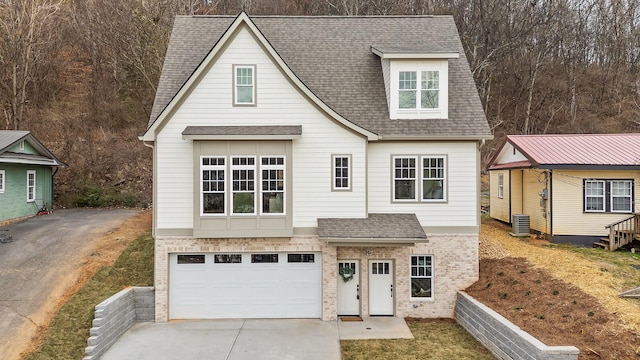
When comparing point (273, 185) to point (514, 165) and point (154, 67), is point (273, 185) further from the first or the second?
point (154, 67)

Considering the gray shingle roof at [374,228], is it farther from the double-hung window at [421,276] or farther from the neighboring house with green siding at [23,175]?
the neighboring house with green siding at [23,175]

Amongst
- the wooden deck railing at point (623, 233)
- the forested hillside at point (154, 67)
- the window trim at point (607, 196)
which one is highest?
the forested hillside at point (154, 67)

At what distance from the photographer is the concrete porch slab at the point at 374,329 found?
11422 millimetres

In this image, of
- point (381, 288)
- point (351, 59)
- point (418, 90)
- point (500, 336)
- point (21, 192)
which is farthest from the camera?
point (21, 192)

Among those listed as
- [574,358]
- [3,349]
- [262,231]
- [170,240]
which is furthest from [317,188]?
[3,349]

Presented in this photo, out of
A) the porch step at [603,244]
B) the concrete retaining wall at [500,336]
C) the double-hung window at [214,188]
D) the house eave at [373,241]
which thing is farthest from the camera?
the porch step at [603,244]

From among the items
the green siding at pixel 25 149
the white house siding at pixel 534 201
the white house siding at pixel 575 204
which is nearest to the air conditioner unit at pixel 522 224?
the white house siding at pixel 534 201

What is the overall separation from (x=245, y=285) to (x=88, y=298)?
190 inches

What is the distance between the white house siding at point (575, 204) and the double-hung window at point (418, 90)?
7.23 meters

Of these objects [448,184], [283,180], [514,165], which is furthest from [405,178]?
[514,165]

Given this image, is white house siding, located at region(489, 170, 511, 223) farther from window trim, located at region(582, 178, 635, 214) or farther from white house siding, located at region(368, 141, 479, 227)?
white house siding, located at region(368, 141, 479, 227)

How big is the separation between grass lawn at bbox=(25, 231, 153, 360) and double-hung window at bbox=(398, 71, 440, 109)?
1087 centimetres

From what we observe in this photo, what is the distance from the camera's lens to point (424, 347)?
10648 mm

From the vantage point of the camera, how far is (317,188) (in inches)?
499
